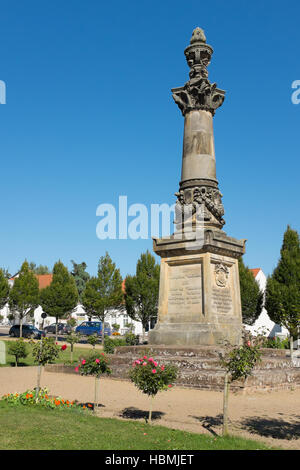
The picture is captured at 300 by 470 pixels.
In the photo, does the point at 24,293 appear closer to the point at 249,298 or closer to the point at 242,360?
the point at 249,298

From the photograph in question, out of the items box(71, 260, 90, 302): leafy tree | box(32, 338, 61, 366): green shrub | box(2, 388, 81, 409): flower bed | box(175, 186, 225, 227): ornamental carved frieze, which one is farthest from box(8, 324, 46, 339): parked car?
box(71, 260, 90, 302): leafy tree

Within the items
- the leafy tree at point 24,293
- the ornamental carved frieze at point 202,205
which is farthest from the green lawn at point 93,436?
the leafy tree at point 24,293

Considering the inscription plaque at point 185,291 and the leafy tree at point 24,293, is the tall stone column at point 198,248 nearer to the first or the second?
the inscription plaque at point 185,291

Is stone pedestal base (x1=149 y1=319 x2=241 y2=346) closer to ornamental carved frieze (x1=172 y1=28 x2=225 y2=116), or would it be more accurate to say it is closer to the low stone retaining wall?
the low stone retaining wall

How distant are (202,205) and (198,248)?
1.88 m

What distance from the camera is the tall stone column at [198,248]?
47.1 ft

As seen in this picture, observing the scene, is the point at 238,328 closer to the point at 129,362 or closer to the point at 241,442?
the point at 129,362

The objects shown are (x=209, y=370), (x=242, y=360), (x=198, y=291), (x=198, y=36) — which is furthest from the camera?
(x=198, y=36)

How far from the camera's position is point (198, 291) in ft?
47.8

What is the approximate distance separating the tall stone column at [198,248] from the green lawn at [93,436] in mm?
6748

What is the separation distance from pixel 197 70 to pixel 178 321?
944cm

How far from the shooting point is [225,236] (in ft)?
50.2

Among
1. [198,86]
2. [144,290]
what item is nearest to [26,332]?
[144,290]

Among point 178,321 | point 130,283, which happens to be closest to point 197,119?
point 178,321
